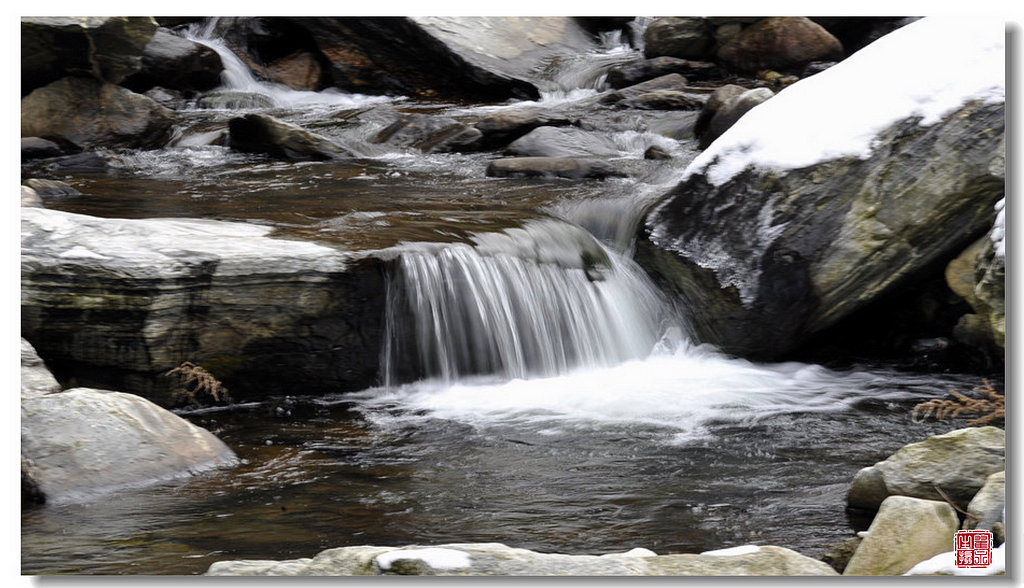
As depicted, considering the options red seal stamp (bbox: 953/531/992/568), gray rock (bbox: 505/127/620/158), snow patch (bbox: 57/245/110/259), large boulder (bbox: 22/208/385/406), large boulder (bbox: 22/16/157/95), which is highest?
large boulder (bbox: 22/16/157/95)

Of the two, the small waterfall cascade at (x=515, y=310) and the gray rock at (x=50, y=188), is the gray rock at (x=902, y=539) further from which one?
the gray rock at (x=50, y=188)

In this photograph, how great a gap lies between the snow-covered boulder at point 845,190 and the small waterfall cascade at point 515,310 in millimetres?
386

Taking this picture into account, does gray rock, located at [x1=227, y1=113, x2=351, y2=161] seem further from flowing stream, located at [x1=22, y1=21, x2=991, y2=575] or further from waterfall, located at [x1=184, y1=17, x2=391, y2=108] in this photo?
waterfall, located at [x1=184, y1=17, x2=391, y2=108]

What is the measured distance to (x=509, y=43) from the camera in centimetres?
1067

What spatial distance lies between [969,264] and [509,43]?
21.2 feet

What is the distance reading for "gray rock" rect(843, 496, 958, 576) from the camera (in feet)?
9.27

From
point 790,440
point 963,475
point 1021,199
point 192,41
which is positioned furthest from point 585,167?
point 192,41

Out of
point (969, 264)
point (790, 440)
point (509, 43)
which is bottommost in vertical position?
point (790, 440)

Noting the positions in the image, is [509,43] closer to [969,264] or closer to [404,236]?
[404,236]

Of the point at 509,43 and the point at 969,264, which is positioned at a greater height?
the point at 509,43

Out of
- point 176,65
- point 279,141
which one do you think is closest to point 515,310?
point 279,141

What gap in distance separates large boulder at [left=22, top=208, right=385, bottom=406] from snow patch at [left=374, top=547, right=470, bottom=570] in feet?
8.11

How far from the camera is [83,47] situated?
8633 mm

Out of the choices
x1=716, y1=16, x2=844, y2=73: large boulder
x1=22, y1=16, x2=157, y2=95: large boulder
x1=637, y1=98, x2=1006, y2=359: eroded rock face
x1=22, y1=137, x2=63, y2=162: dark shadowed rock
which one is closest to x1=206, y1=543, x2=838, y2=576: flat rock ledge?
x1=637, y1=98, x2=1006, y2=359: eroded rock face
